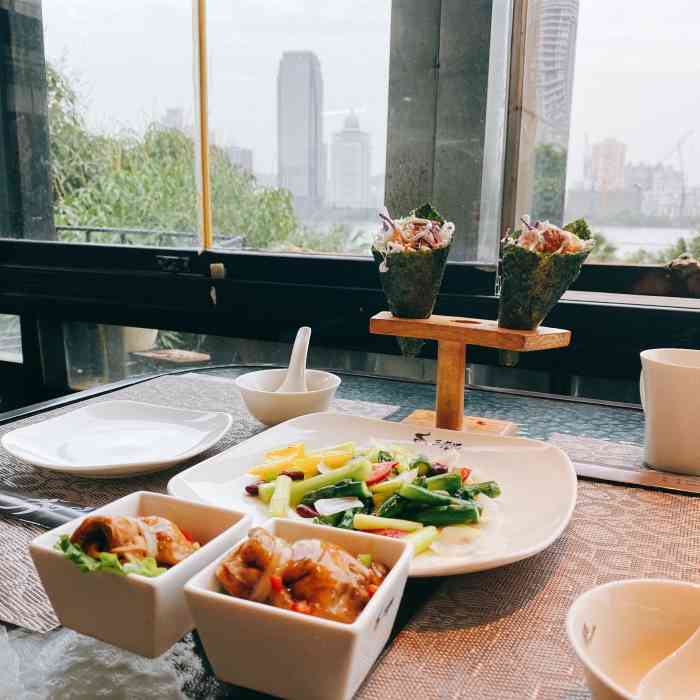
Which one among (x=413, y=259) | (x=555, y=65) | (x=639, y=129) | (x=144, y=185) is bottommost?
(x=413, y=259)

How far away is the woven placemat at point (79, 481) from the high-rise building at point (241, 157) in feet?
3.33

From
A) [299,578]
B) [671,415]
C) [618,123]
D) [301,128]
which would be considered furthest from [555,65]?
[299,578]

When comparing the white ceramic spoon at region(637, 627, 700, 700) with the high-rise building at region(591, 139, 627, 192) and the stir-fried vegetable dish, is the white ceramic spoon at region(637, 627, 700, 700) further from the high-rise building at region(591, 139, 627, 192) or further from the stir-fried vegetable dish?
the high-rise building at region(591, 139, 627, 192)

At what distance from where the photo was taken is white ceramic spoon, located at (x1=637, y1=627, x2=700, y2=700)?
50 centimetres

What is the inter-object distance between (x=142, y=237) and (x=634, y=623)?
2.22 m

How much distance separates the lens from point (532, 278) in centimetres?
102

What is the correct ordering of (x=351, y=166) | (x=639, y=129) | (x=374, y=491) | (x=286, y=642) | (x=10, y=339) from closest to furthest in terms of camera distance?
(x=286, y=642) → (x=374, y=491) → (x=639, y=129) → (x=351, y=166) → (x=10, y=339)

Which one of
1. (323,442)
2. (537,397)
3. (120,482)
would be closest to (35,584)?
(120,482)

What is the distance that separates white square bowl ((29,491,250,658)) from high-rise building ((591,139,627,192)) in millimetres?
1465

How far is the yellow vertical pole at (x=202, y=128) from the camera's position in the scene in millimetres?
2252

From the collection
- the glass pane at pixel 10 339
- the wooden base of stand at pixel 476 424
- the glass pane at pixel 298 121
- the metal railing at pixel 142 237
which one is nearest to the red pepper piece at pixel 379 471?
the wooden base of stand at pixel 476 424

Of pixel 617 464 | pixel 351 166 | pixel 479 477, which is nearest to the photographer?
pixel 479 477

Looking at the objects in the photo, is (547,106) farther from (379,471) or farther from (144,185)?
(144,185)

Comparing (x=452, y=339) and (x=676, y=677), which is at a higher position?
(x=452, y=339)
